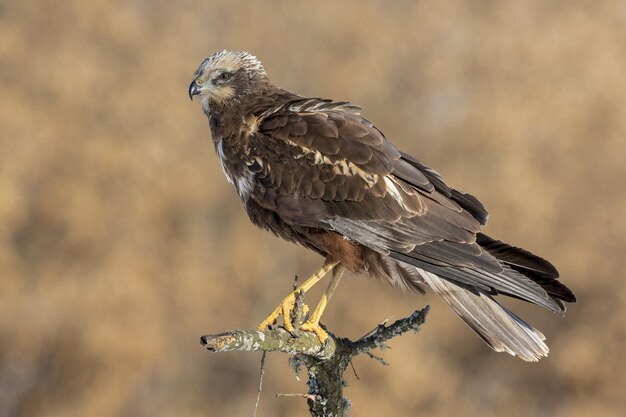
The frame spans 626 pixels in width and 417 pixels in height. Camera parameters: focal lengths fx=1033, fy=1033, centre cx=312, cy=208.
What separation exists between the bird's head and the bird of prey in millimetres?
386

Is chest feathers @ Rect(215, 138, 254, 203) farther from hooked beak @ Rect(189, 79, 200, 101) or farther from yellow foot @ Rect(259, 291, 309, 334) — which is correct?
yellow foot @ Rect(259, 291, 309, 334)

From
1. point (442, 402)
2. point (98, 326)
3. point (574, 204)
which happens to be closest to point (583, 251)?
point (574, 204)

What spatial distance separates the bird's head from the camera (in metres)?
6.05

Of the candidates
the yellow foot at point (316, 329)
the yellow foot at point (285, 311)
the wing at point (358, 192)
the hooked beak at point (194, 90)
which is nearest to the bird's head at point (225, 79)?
the hooked beak at point (194, 90)

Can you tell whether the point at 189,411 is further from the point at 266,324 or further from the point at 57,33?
the point at 266,324

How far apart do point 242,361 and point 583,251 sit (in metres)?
5.31

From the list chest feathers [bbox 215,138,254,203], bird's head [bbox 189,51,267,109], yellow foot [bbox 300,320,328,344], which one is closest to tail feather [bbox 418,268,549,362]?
yellow foot [bbox 300,320,328,344]

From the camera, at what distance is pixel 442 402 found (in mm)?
14109

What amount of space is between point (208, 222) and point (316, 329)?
381 inches

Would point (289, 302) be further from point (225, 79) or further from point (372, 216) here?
point (225, 79)

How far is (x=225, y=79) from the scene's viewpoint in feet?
20.2

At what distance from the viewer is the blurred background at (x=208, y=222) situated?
44.6 feet

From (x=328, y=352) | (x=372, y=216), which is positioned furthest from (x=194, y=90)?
(x=328, y=352)

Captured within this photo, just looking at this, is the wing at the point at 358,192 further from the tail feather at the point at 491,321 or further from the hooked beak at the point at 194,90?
the hooked beak at the point at 194,90
